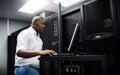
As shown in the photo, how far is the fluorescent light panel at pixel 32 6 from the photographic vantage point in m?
3.68

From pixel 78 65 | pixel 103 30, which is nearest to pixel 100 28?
pixel 103 30

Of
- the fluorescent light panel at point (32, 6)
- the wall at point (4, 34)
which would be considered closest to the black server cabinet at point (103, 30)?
the fluorescent light panel at point (32, 6)

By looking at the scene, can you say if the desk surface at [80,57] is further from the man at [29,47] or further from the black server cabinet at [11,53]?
the black server cabinet at [11,53]

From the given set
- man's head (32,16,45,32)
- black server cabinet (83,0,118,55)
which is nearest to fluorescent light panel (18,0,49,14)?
man's head (32,16,45,32)

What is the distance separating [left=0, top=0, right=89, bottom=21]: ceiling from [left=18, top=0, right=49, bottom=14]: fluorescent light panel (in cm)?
11

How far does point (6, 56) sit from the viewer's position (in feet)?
16.2

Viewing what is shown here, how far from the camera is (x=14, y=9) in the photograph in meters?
4.26

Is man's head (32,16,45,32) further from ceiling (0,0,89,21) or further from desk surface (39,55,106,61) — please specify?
ceiling (0,0,89,21)

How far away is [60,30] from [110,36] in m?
0.52

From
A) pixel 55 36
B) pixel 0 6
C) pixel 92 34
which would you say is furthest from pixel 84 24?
pixel 0 6

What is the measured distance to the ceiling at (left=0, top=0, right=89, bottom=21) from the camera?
3777 millimetres

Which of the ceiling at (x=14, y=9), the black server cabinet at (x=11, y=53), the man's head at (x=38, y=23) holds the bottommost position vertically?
the black server cabinet at (x=11, y=53)

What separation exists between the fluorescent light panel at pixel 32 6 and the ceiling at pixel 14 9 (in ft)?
0.35

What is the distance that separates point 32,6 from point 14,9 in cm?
56
